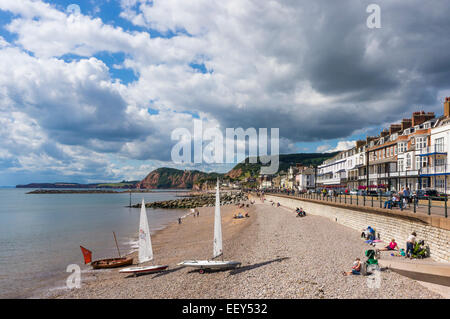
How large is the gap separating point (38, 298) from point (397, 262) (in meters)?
17.5

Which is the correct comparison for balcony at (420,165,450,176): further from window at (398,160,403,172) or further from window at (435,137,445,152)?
window at (398,160,403,172)

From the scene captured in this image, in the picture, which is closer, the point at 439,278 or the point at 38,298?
the point at 439,278

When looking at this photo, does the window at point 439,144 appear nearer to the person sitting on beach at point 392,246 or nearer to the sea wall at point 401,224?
the sea wall at point 401,224

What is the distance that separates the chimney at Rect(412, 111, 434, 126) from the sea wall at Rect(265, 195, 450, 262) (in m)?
21.4

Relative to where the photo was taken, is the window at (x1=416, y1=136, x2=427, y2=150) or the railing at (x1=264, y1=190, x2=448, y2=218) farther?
the window at (x1=416, y1=136, x2=427, y2=150)

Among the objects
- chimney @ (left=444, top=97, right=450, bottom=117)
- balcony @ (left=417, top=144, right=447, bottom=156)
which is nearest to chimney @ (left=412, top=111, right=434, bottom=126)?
chimney @ (left=444, top=97, right=450, bottom=117)

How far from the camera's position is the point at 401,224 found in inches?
625

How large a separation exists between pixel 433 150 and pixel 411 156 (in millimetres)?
3960

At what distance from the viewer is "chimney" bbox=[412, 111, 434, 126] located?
1522 inches

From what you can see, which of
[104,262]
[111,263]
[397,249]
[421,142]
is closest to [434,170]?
[421,142]
